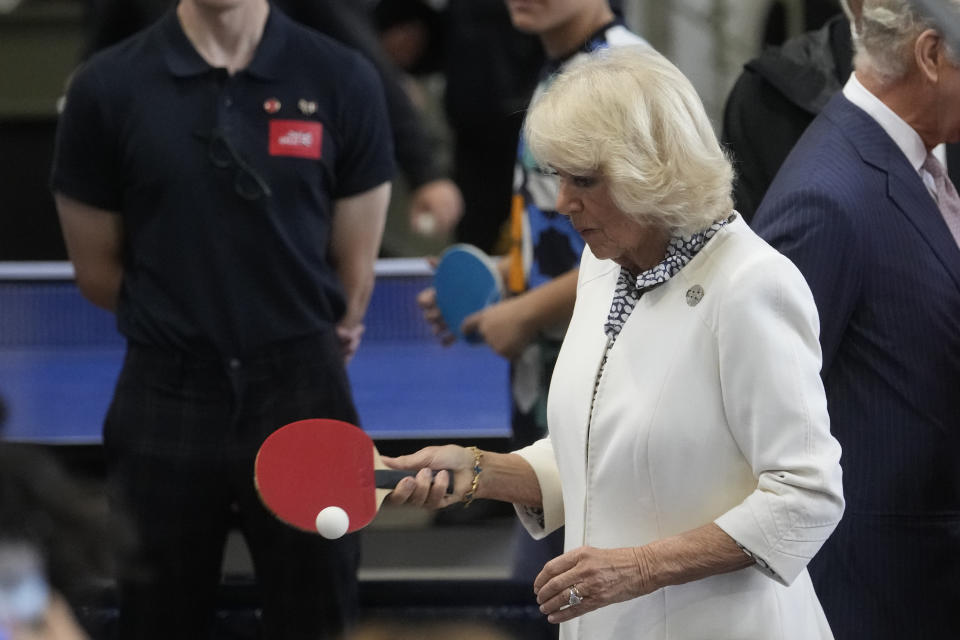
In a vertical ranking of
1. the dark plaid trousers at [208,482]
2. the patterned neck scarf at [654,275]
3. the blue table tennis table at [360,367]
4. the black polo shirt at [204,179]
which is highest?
the patterned neck scarf at [654,275]

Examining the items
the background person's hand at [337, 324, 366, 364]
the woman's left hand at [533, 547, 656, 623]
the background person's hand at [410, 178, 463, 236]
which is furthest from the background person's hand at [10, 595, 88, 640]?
the background person's hand at [410, 178, 463, 236]

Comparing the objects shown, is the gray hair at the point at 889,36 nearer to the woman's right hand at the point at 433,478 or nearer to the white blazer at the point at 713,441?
the white blazer at the point at 713,441

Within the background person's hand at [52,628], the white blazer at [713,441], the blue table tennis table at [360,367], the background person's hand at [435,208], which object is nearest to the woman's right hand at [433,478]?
the white blazer at [713,441]

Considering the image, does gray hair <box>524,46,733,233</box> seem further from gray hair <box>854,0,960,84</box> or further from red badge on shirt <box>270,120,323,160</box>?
red badge on shirt <box>270,120,323,160</box>

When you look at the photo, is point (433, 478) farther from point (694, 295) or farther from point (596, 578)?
point (694, 295)

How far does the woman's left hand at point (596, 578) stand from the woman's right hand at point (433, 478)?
9.0 inches

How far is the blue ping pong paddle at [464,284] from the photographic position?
3332 millimetres

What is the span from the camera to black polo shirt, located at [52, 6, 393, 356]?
2.95m

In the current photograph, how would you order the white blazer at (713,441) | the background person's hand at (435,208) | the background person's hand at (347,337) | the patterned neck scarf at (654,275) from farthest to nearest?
the background person's hand at (435,208), the background person's hand at (347,337), the patterned neck scarf at (654,275), the white blazer at (713,441)

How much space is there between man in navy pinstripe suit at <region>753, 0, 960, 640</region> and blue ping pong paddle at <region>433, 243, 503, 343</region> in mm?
1005

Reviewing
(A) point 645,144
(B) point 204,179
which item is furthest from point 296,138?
(A) point 645,144

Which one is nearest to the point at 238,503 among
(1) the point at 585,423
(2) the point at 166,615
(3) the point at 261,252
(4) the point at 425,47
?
(2) the point at 166,615

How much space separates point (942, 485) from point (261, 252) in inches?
54.2

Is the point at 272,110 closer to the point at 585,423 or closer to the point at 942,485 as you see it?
the point at 585,423
